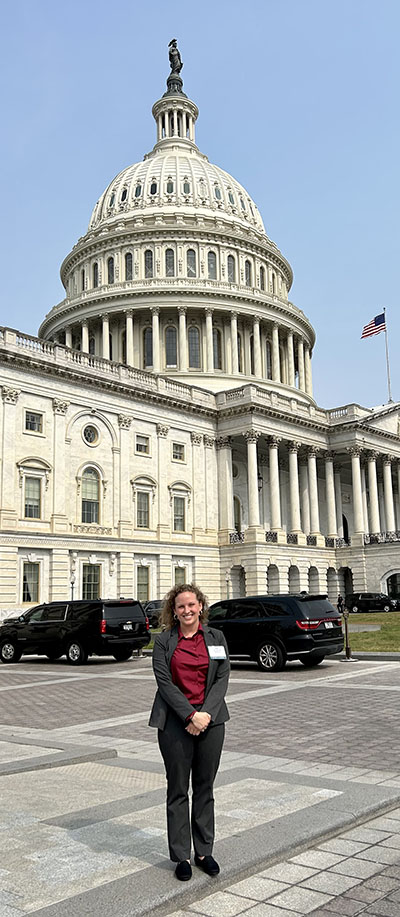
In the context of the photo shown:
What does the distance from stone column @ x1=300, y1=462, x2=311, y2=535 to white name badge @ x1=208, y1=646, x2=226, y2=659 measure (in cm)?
6044

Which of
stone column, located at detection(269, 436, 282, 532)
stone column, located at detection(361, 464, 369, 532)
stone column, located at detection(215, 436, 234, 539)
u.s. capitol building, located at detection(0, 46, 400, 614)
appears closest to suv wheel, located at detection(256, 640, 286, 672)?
u.s. capitol building, located at detection(0, 46, 400, 614)

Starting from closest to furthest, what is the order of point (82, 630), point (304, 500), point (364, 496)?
point (82, 630), point (304, 500), point (364, 496)

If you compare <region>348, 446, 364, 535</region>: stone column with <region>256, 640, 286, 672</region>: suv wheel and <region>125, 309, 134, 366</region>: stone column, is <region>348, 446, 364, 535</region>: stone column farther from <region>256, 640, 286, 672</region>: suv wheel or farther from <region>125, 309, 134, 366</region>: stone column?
<region>256, 640, 286, 672</region>: suv wheel

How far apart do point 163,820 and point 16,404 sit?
134 feet

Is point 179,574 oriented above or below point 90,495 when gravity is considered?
below

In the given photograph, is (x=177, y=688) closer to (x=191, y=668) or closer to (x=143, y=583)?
(x=191, y=668)

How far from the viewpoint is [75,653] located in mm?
25078

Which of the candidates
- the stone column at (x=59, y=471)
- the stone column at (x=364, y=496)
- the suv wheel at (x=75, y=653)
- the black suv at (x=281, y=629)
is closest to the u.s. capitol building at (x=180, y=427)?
the stone column at (x=59, y=471)

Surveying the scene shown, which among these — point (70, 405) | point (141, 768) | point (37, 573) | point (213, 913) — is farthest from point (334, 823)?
point (70, 405)

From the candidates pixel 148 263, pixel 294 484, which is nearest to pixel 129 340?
pixel 148 263

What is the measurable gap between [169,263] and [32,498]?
3928cm

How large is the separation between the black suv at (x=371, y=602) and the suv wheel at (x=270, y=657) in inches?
1431

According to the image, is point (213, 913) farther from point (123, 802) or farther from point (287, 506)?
point (287, 506)

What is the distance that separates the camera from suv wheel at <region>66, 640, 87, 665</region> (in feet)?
81.5
